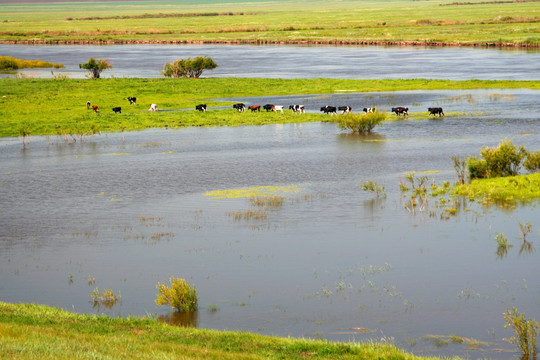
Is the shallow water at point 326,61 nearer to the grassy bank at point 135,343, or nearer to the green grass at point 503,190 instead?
the green grass at point 503,190

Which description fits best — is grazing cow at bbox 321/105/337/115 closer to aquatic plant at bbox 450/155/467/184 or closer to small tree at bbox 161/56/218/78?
aquatic plant at bbox 450/155/467/184

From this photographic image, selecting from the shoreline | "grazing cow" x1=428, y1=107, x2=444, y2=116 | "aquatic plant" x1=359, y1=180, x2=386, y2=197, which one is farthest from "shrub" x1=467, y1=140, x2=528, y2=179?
the shoreline

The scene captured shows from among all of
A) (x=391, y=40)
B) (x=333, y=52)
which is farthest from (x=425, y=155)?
(x=391, y=40)

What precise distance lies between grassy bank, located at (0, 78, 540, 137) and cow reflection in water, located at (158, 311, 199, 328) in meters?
30.0

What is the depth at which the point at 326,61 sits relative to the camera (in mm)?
96062

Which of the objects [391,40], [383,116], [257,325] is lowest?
[257,325]

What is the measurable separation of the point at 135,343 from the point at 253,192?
16.3 m

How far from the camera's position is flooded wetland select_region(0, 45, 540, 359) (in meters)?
17.9

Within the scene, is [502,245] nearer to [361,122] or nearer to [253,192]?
[253,192]

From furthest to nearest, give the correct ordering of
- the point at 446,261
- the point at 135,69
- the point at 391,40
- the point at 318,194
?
the point at 391,40
the point at 135,69
the point at 318,194
the point at 446,261

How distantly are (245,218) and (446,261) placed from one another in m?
7.56

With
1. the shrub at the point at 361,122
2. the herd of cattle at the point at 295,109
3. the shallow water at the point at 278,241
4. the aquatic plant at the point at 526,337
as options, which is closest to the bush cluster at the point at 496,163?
the shallow water at the point at 278,241

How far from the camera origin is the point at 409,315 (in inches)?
692

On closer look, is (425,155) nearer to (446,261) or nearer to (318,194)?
(318,194)
